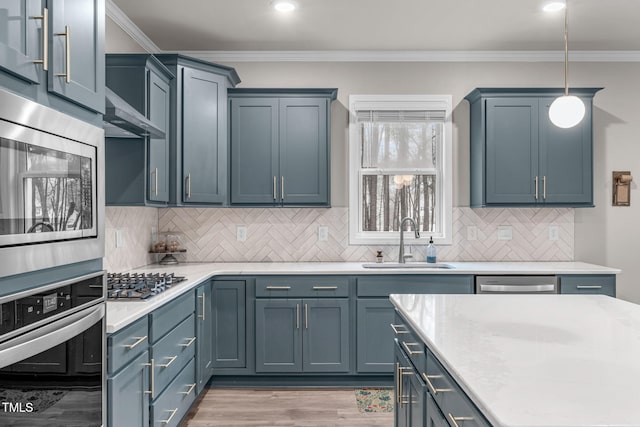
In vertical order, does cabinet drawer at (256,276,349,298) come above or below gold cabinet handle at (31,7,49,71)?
below

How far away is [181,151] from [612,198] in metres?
3.79

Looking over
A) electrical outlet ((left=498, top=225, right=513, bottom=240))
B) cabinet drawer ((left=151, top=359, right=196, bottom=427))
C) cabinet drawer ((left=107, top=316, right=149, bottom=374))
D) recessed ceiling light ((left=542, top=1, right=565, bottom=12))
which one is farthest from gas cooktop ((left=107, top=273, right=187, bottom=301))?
recessed ceiling light ((left=542, top=1, right=565, bottom=12))

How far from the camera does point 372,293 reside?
3.59 metres

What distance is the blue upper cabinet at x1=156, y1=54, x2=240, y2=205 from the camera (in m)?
3.49

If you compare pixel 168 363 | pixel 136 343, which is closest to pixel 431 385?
pixel 136 343

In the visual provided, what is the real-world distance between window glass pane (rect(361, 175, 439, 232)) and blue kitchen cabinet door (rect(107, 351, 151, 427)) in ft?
8.25

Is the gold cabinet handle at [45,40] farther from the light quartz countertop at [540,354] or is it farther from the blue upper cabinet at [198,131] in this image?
the blue upper cabinet at [198,131]

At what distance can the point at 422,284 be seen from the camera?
3570 millimetres

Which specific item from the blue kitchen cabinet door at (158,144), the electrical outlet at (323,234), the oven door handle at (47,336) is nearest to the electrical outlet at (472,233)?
the electrical outlet at (323,234)

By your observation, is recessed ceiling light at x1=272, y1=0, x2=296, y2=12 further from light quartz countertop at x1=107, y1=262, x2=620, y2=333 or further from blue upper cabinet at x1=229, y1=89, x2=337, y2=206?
light quartz countertop at x1=107, y1=262, x2=620, y2=333

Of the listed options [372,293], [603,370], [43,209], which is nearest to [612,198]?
[372,293]

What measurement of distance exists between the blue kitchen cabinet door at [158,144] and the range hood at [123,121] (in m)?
0.21

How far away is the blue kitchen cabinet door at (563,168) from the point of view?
3854mm

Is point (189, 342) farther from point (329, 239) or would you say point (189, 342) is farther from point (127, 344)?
point (329, 239)
